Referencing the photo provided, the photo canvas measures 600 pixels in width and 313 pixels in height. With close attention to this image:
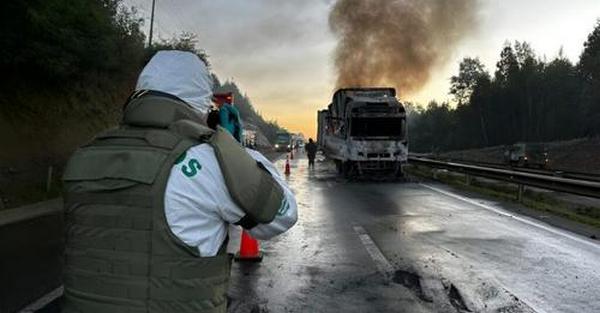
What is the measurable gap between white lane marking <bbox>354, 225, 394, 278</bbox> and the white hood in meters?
5.44

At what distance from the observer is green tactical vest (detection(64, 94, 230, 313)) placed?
224 cm

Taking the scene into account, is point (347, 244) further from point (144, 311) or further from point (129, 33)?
point (129, 33)

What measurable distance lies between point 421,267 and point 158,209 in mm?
6217

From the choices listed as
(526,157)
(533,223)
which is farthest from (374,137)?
(526,157)

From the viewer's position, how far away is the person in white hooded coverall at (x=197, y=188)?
2.26 m

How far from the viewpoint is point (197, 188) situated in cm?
228

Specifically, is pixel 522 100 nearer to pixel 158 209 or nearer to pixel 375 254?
pixel 375 254

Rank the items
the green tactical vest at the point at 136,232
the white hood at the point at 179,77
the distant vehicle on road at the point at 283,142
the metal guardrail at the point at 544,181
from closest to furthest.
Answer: the green tactical vest at the point at 136,232
the white hood at the point at 179,77
the metal guardrail at the point at 544,181
the distant vehicle on road at the point at 283,142

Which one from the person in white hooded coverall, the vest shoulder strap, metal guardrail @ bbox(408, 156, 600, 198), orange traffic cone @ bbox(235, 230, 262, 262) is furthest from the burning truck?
the vest shoulder strap

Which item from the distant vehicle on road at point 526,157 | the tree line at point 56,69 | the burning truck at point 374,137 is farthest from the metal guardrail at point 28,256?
the distant vehicle on road at point 526,157

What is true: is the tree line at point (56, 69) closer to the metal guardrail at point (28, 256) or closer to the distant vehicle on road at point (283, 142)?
the metal guardrail at point (28, 256)

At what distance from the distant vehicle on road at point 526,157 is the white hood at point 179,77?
48611 mm

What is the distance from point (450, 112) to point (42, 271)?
5674 inches

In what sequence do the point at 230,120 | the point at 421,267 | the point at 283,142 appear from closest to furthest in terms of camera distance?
the point at 230,120 < the point at 421,267 < the point at 283,142
